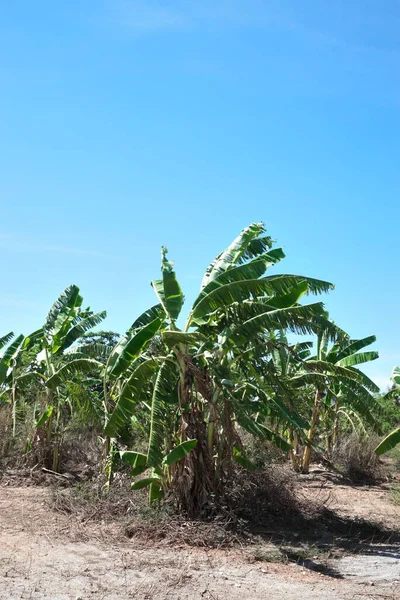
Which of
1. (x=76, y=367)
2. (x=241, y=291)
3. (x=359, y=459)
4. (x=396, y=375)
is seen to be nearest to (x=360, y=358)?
(x=396, y=375)

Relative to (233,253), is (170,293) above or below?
below

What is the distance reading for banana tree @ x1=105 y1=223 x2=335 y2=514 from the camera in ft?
35.2

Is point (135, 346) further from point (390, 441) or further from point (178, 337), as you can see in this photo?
point (390, 441)

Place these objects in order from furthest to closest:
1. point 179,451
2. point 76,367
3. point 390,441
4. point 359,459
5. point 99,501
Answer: point 359,459
point 390,441
point 76,367
point 99,501
point 179,451

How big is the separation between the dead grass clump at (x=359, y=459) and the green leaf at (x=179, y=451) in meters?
11.0

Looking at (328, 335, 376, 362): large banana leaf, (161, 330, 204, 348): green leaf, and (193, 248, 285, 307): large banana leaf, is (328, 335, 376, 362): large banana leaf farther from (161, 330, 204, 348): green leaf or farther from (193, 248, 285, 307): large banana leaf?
(161, 330, 204, 348): green leaf

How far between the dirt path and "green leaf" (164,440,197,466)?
138 centimetres

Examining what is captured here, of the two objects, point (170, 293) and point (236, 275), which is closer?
point (236, 275)

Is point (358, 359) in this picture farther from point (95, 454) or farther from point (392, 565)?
point (392, 565)

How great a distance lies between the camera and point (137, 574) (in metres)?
8.44

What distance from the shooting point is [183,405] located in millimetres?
11227

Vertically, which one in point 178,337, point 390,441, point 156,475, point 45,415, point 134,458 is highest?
point 178,337

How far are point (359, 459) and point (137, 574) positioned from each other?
44.2 ft

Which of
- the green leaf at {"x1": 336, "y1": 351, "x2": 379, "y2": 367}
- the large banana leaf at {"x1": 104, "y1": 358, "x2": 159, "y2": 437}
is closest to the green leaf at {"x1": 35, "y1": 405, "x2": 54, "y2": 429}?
the large banana leaf at {"x1": 104, "y1": 358, "x2": 159, "y2": 437}
